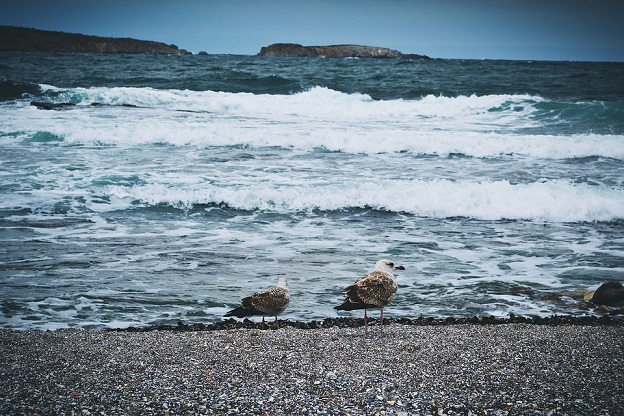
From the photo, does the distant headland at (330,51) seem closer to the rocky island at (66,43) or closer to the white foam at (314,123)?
the rocky island at (66,43)

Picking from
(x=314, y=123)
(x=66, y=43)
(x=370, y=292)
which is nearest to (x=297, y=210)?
(x=370, y=292)

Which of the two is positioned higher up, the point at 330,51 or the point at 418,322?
the point at 330,51

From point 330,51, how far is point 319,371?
353 feet

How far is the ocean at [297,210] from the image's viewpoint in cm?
704

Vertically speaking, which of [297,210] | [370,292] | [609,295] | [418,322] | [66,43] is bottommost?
[418,322]

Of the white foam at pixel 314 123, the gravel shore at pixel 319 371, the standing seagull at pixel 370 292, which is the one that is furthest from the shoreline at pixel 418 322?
the white foam at pixel 314 123

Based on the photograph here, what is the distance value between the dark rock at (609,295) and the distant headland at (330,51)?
9853 cm

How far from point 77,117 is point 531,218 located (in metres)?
16.8

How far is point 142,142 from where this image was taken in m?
17.8

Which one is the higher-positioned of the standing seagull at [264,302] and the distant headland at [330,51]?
the distant headland at [330,51]

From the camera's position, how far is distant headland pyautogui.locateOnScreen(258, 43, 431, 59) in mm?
102500

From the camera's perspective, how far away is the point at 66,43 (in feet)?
341

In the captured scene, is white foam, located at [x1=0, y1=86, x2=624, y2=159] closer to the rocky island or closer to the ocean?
the ocean

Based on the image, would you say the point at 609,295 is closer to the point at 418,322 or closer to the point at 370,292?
the point at 418,322
